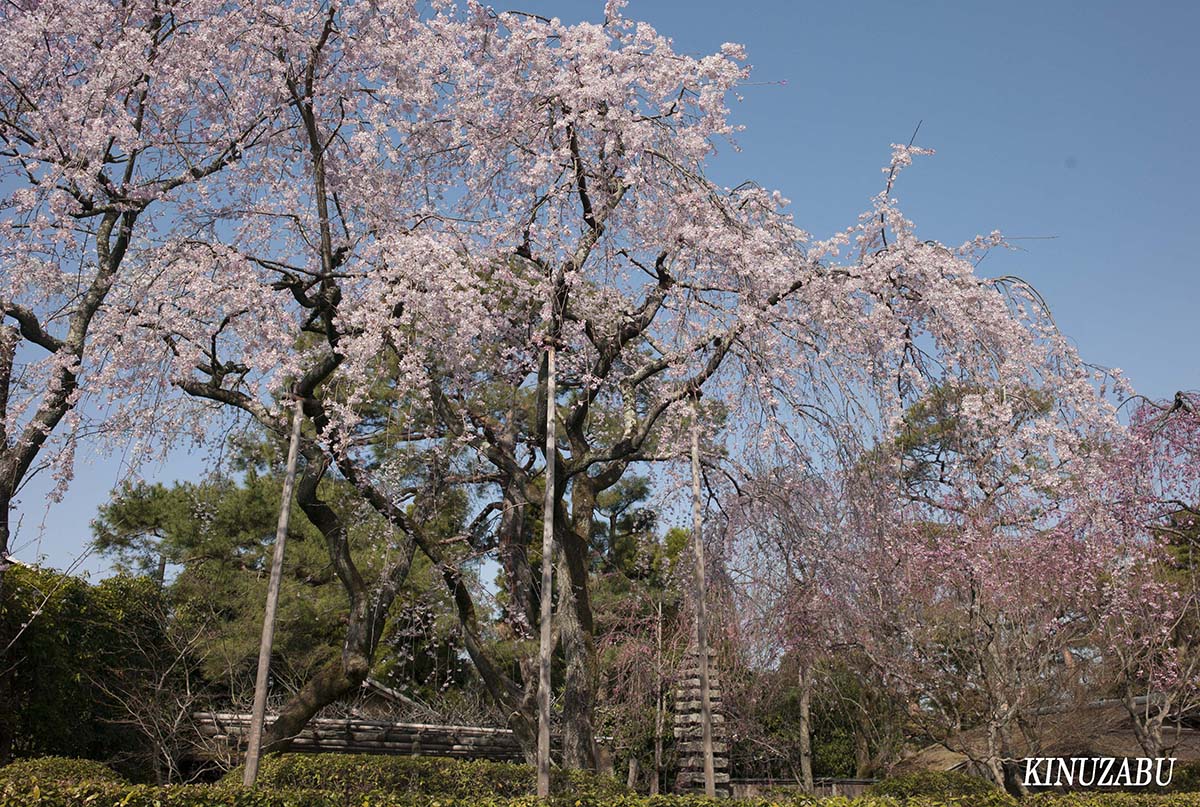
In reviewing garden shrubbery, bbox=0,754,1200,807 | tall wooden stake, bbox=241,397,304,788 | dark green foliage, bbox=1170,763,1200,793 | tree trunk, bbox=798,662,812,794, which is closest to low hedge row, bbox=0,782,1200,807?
garden shrubbery, bbox=0,754,1200,807

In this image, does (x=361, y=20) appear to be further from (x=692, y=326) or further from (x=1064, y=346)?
(x=1064, y=346)

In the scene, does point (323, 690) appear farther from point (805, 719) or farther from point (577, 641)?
point (805, 719)

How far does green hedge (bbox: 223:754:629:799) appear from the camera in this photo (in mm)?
9156

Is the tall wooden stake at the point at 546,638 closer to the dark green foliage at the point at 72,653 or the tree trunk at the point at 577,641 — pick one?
the tree trunk at the point at 577,641

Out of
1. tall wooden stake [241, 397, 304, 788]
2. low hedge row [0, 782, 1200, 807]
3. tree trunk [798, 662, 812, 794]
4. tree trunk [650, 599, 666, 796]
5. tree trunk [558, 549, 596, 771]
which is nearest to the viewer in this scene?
low hedge row [0, 782, 1200, 807]

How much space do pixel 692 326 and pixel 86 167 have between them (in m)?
5.93

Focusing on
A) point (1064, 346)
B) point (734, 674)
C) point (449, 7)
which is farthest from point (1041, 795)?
point (449, 7)

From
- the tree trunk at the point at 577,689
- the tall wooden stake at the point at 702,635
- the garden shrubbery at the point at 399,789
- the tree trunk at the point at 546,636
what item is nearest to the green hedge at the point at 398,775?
the garden shrubbery at the point at 399,789

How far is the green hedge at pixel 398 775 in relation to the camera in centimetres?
916

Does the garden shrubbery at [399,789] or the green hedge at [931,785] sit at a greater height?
the garden shrubbery at [399,789]

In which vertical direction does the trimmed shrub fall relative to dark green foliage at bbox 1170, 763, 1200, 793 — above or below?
above

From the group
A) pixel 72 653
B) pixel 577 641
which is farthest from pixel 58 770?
pixel 577 641

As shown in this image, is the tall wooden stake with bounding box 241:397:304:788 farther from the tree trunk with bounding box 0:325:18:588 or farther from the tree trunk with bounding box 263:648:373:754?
the tree trunk with bounding box 0:325:18:588

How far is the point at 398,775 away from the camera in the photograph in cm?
956
